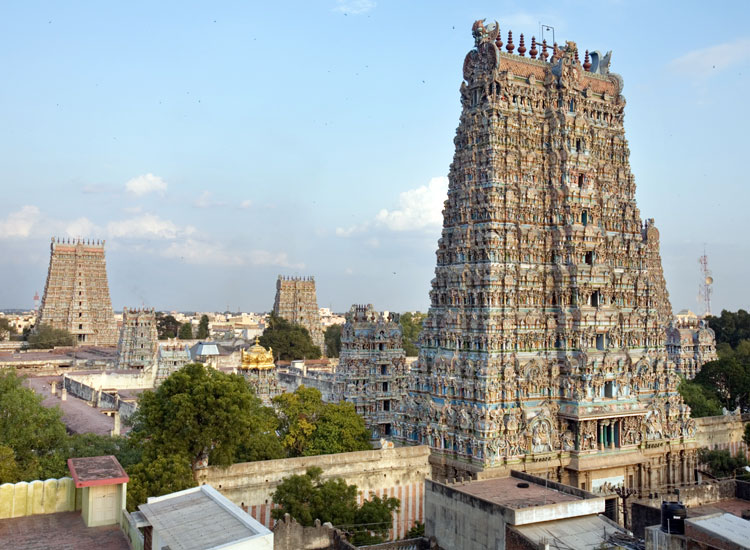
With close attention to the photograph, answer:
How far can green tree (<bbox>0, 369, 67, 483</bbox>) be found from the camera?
2564cm

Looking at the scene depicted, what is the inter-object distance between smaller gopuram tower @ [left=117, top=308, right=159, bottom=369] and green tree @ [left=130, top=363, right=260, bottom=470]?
50.8 meters

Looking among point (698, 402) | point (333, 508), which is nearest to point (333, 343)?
point (698, 402)

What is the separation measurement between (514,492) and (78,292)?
308 ft

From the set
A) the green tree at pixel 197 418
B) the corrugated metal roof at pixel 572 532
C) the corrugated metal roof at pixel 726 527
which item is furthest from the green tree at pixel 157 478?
the corrugated metal roof at pixel 726 527

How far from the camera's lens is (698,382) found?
48.6 metres

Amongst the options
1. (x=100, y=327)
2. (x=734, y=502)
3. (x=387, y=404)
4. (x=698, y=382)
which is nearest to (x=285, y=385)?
(x=387, y=404)

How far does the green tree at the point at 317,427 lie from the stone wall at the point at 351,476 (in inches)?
99.4

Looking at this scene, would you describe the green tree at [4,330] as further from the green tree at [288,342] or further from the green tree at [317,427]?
the green tree at [317,427]

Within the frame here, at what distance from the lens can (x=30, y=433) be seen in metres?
26.9

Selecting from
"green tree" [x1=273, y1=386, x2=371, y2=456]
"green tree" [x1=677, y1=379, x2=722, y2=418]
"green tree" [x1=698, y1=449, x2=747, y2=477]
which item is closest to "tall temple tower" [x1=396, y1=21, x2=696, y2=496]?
"green tree" [x1=698, y1=449, x2=747, y2=477]

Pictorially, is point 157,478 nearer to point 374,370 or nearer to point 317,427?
point 317,427

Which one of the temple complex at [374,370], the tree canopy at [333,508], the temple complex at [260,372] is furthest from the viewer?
the temple complex at [260,372]

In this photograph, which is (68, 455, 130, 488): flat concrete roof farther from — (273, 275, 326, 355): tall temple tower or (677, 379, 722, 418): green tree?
(273, 275, 326, 355): tall temple tower

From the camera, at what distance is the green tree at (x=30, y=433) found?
25.6 m
